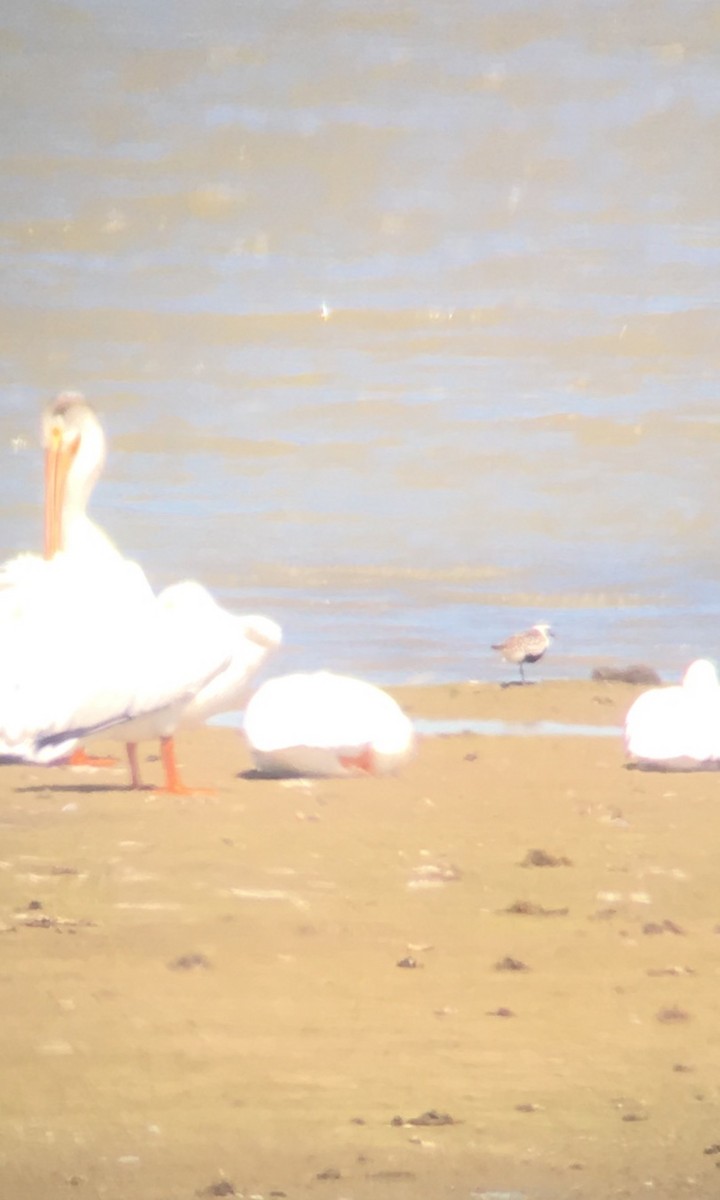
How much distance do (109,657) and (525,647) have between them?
4259mm

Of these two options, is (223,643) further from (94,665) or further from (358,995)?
(358,995)

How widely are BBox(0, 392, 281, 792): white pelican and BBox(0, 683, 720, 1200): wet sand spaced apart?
0.24 m

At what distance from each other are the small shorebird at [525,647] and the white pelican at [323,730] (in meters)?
3.36

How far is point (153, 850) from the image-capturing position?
17.1 feet

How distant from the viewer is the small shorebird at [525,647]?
33.8 feet

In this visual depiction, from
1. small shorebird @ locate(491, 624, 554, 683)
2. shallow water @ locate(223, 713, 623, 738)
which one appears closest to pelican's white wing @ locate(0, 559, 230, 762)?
shallow water @ locate(223, 713, 623, 738)

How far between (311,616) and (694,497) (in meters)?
3.81

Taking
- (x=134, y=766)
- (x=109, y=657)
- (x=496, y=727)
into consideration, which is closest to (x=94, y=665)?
(x=109, y=657)

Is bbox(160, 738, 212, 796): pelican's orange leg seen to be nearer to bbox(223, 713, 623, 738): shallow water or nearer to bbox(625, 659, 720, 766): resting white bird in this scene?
bbox(625, 659, 720, 766): resting white bird

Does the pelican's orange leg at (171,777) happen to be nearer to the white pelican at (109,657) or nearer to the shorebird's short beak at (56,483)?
the white pelican at (109,657)

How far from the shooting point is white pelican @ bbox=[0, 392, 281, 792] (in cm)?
625

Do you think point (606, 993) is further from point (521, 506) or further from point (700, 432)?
point (700, 432)

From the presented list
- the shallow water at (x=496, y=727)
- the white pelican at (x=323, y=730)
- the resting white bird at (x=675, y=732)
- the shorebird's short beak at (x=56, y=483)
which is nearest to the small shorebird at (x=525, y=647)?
the shallow water at (x=496, y=727)

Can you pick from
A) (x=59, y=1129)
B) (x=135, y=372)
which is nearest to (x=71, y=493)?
(x=59, y=1129)
